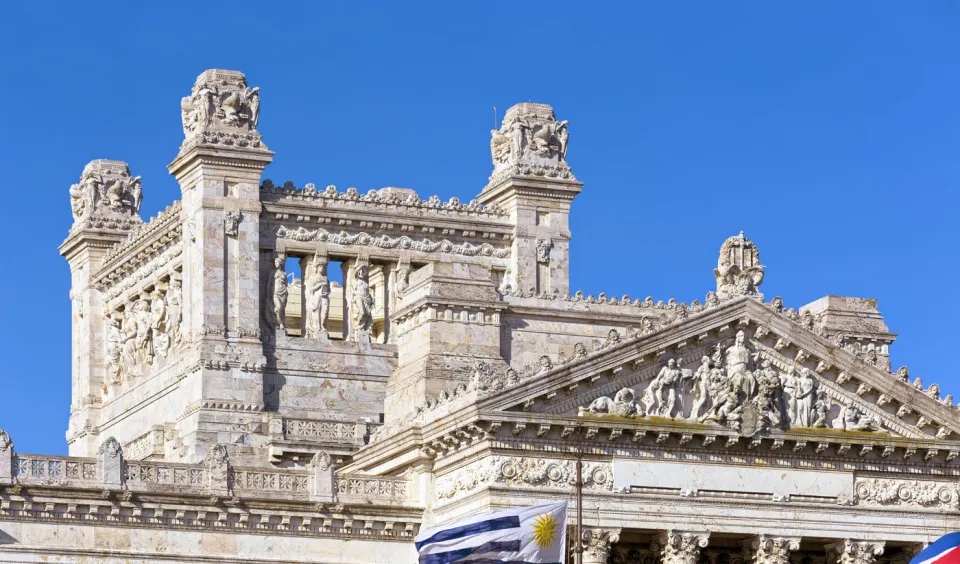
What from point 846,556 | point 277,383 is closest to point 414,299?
point 277,383

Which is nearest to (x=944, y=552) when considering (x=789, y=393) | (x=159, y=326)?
(x=789, y=393)

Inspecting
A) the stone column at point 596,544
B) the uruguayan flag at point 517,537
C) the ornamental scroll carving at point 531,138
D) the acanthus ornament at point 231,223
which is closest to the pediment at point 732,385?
the stone column at point 596,544

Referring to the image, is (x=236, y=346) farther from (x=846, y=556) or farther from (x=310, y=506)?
(x=846, y=556)

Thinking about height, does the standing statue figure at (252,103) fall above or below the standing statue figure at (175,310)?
above

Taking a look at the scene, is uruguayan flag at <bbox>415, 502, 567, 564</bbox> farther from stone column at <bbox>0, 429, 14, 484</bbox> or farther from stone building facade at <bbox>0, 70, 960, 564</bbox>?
stone column at <bbox>0, 429, 14, 484</bbox>

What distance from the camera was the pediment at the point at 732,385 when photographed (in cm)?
8636

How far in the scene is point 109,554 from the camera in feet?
281

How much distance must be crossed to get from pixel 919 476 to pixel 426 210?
19565mm

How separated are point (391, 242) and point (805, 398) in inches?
663

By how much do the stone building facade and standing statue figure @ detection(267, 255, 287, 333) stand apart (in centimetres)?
11

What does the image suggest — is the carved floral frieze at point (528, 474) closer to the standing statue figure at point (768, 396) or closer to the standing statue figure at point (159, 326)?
the standing statue figure at point (768, 396)

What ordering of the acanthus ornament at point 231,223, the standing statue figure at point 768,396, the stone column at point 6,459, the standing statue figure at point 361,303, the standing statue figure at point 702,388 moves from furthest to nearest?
the standing statue figure at point 361,303 → the acanthus ornament at point 231,223 → the standing statue figure at point 768,396 → the standing statue figure at point 702,388 → the stone column at point 6,459

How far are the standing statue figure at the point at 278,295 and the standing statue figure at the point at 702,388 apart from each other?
15431 millimetres

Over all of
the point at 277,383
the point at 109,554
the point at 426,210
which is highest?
the point at 426,210
